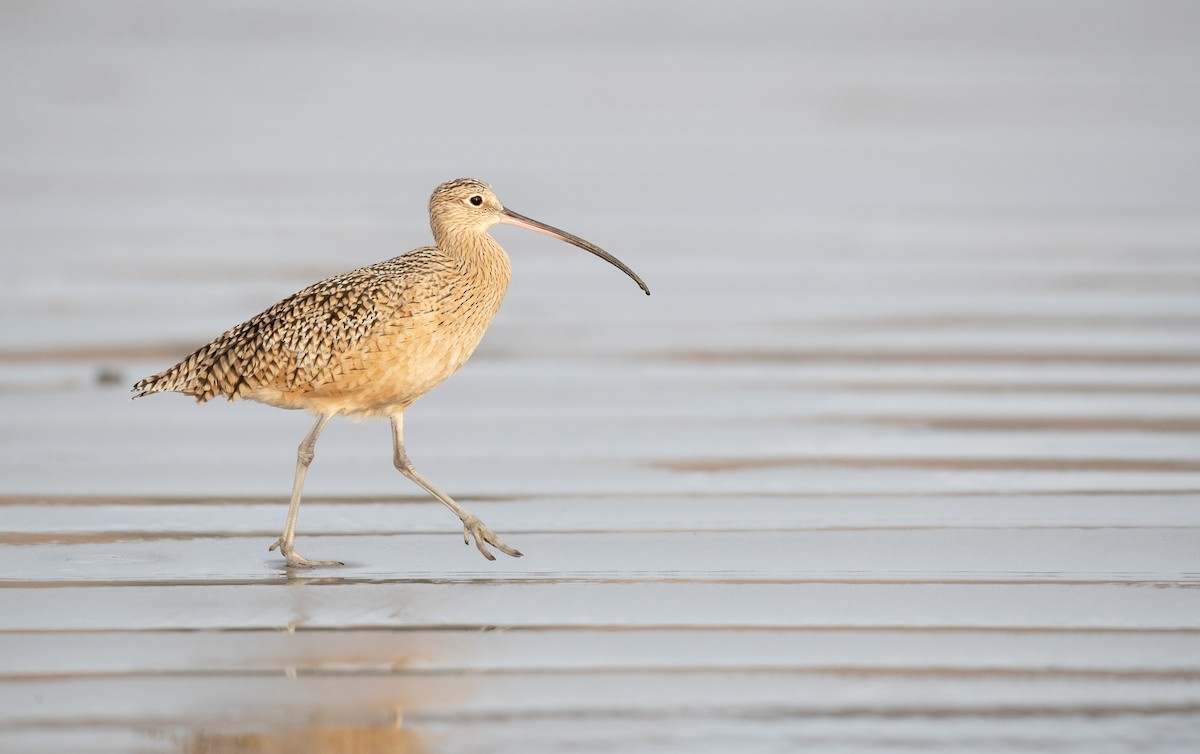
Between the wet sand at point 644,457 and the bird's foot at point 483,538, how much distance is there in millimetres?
84

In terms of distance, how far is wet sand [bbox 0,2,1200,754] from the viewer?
259 inches

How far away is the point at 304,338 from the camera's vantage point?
8570 millimetres

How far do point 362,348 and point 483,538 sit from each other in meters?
0.90

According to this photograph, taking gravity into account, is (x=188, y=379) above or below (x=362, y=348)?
below

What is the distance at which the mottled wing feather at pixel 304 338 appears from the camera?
8547mm

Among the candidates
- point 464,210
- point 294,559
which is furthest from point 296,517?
point 464,210

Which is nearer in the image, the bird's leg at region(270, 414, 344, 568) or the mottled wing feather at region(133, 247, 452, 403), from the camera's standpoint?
the bird's leg at region(270, 414, 344, 568)

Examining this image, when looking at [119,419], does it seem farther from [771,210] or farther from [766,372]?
[771,210]

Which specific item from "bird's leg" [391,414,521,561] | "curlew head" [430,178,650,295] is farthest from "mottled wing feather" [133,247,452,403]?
"bird's leg" [391,414,521,561]

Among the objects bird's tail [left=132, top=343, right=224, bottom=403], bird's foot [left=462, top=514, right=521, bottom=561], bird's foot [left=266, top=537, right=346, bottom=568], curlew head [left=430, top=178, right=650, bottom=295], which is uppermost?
curlew head [left=430, top=178, right=650, bottom=295]

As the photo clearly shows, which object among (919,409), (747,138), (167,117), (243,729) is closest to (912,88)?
(747,138)

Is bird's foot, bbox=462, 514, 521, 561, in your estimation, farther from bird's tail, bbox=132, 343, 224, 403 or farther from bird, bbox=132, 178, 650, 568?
bird's tail, bbox=132, 343, 224, 403

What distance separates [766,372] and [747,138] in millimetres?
13097

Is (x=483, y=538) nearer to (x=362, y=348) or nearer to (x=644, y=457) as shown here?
(x=362, y=348)
